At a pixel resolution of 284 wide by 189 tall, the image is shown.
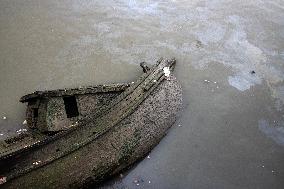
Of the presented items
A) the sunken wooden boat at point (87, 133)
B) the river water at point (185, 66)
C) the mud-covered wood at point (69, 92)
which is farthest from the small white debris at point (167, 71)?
the mud-covered wood at point (69, 92)

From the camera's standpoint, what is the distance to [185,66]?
6613 millimetres

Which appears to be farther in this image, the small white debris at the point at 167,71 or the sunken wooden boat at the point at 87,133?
the small white debris at the point at 167,71

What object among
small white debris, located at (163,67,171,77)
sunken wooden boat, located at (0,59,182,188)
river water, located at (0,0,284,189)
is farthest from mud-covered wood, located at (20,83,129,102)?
small white debris, located at (163,67,171,77)

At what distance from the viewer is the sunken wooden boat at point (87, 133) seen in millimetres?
3957

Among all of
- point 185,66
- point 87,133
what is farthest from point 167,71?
point 87,133

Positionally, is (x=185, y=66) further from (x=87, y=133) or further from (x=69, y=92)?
(x=87, y=133)

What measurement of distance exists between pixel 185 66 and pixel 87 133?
9.71 feet

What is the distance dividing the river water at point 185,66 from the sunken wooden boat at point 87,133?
370 mm

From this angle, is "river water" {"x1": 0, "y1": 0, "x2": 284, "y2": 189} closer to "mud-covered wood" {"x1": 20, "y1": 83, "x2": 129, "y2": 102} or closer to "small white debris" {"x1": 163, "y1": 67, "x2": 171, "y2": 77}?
"small white debris" {"x1": 163, "y1": 67, "x2": 171, "y2": 77}

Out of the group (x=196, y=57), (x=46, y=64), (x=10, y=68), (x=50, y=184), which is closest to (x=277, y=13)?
(x=196, y=57)

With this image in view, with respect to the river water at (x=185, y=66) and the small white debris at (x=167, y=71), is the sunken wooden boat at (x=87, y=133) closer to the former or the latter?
the small white debris at (x=167, y=71)

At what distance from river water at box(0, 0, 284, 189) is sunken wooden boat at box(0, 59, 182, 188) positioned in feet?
1.22

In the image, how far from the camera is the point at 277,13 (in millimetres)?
8117

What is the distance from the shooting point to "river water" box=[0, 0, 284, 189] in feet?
16.4
